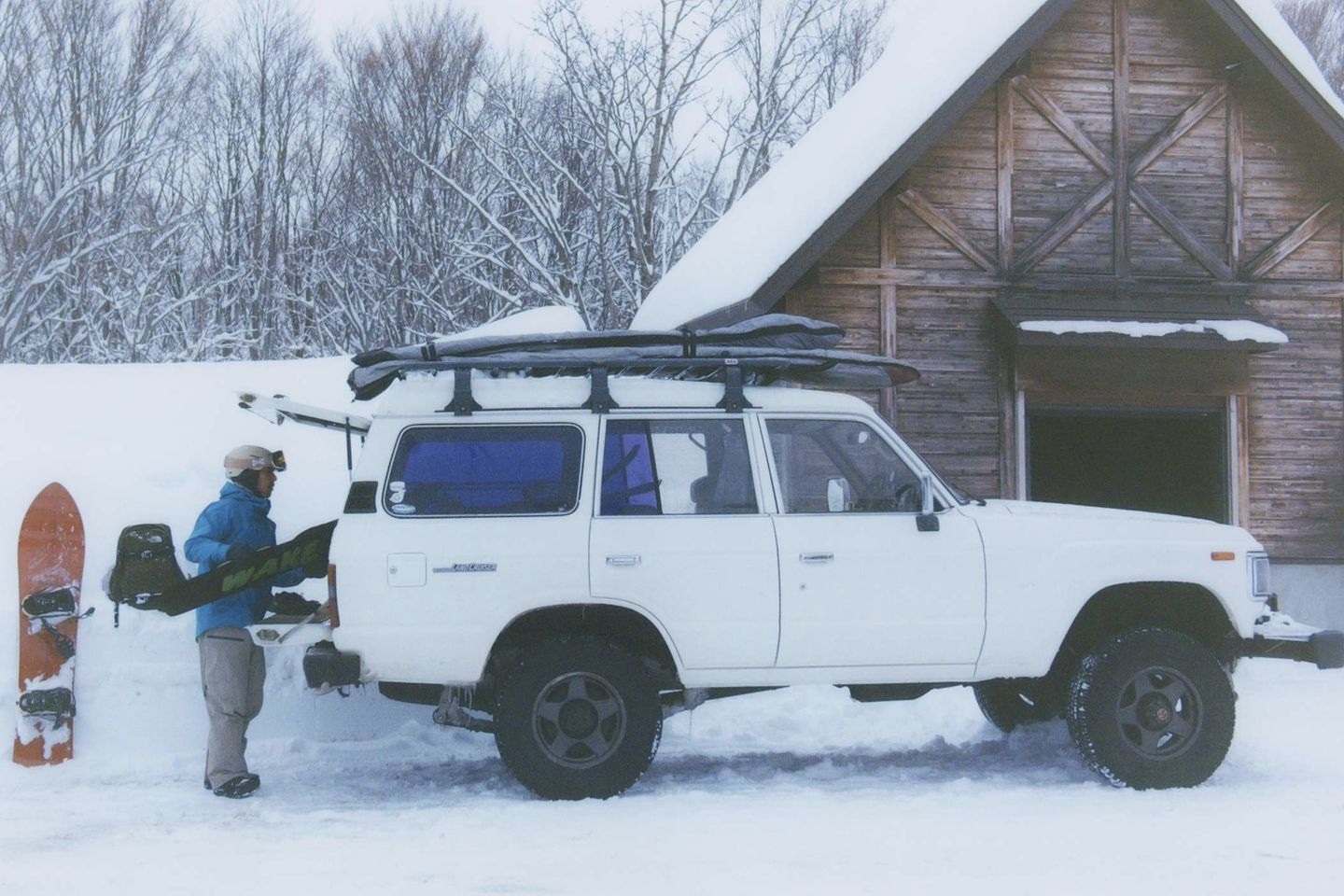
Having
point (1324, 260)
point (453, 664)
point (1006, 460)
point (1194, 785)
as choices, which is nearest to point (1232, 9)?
point (1324, 260)

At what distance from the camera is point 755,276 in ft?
37.0

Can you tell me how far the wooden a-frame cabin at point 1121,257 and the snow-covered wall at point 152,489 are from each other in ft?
14.9

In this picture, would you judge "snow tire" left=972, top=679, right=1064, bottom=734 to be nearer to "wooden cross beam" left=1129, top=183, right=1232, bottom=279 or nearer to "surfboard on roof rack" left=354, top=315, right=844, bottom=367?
"surfboard on roof rack" left=354, top=315, right=844, bottom=367

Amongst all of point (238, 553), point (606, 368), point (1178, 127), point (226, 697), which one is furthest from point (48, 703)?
point (1178, 127)

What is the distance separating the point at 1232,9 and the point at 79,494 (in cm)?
1130

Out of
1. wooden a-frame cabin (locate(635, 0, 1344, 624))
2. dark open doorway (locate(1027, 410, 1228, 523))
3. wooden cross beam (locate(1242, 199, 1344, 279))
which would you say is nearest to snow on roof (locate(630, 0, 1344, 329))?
wooden a-frame cabin (locate(635, 0, 1344, 624))

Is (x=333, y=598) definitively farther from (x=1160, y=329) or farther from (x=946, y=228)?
(x=1160, y=329)

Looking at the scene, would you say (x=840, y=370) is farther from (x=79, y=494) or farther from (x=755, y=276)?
(x=79, y=494)

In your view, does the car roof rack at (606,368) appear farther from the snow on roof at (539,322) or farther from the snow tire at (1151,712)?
the snow on roof at (539,322)

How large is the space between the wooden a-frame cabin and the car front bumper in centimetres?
501

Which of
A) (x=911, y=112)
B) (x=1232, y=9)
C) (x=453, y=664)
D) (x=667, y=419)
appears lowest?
(x=453, y=664)

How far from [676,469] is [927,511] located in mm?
1321

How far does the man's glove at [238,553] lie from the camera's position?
6.90m

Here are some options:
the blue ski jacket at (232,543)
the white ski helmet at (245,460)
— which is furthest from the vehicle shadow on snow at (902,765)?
the white ski helmet at (245,460)
